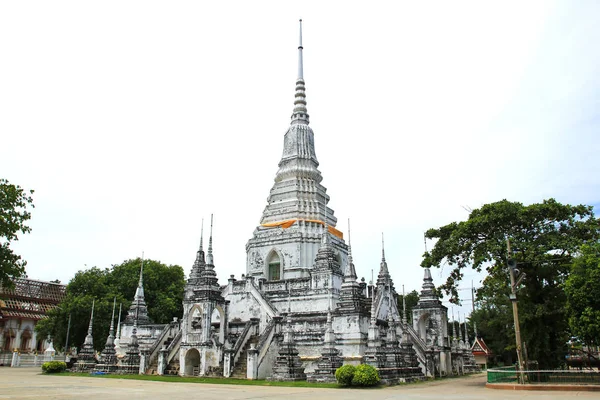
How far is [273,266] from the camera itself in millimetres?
43656

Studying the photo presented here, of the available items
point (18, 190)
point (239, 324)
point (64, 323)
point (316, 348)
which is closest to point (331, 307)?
point (316, 348)

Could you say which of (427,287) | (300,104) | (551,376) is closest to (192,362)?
(427,287)

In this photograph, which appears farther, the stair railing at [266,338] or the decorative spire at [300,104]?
the decorative spire at [300,104]

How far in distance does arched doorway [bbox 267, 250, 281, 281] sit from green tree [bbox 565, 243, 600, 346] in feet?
82.1

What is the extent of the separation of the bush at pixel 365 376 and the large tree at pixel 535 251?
24.0ft

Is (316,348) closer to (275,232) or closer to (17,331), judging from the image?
(275,232)

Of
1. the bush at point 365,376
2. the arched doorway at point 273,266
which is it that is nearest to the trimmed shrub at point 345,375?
the bush at point 365,376

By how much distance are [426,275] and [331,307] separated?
9.62 meters

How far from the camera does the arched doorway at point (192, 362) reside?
32.1m

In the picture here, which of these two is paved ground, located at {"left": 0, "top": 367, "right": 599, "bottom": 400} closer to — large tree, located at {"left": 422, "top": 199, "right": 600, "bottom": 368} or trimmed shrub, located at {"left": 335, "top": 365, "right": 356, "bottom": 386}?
trimmed shrub, located at {"left": 335, "top": 365, "right": 356, "bottom": 386}

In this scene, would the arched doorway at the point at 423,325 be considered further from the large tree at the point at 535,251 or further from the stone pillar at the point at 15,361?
the stone pillar at the point at 15,361

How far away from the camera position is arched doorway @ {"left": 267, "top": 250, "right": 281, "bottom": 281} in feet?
142

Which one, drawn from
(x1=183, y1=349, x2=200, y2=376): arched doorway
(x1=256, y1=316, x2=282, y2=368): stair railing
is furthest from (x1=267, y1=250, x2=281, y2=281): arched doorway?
(x1=183, y1=349, x2=200, y2=376): arched doorway

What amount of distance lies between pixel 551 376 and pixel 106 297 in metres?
39.5
